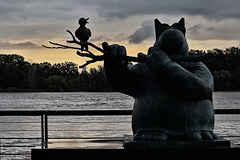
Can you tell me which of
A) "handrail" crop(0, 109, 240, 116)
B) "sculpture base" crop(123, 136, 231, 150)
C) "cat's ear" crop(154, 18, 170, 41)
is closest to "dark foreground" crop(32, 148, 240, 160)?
"sculpture base" crop(123, 136, 231, 150)

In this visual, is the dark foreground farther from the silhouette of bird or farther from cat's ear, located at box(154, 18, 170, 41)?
cat's ear, located at box(154, 18, 170, 41)

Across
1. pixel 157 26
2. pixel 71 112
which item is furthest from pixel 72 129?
pixel 157 26

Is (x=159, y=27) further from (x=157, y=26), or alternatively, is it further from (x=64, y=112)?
(x=64, y=112)

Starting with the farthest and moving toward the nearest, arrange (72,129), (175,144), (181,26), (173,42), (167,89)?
(72,129) → (181,26) → (173,42) → (167,89) → (175,144)

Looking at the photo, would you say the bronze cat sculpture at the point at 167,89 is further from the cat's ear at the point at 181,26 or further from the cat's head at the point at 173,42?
the cat's ear at the point at 181,26

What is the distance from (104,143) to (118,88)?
1.72ft

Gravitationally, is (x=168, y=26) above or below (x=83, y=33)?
above

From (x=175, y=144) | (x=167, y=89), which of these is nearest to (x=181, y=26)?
(x=167, y=89)

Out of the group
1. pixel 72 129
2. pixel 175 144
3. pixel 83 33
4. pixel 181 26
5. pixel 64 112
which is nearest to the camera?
pixel 83 33

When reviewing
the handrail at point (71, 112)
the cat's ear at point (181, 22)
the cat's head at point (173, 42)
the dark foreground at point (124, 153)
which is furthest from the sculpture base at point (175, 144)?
the handrail at point (71, 112)

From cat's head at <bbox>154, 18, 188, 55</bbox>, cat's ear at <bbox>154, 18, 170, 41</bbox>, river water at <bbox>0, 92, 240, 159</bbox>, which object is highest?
cat's ear at <bbox>154, 18, 170, 41</bbox>

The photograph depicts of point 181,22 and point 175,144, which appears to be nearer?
point 175,144

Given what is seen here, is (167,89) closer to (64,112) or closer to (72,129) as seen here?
(64,112)

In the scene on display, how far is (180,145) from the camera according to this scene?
447 cm
